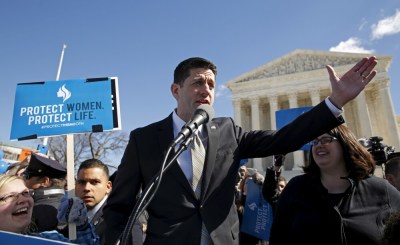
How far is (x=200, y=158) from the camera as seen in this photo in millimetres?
2211

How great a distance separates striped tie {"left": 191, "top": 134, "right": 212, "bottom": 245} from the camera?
1991mm

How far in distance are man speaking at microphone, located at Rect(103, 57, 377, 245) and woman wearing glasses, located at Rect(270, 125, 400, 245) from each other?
791mm

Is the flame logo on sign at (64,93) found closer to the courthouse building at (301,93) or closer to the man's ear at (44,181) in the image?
the man's ear at (44,181)

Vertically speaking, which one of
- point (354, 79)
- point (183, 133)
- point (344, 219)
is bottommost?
point (344, 219)

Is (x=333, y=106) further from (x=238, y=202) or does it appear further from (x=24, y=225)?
(x=238, y=202)

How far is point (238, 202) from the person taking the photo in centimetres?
591

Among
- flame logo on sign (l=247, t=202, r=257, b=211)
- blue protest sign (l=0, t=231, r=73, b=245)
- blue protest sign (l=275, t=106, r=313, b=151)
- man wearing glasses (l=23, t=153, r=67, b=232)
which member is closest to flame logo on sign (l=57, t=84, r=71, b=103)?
man wearing glasses (l=23, t=153, r=67, b=232)

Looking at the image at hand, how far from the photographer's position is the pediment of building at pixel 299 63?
125 feet

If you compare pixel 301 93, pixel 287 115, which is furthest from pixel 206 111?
pixel 301 93

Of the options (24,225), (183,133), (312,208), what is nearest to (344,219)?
(312,208)

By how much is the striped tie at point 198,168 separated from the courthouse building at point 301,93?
34295mm

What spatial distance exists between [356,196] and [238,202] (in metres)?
3.46

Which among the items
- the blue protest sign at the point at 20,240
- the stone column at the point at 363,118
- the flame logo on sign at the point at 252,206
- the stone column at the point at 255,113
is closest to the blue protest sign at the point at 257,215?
the flame logo on sign at the point at 252,206

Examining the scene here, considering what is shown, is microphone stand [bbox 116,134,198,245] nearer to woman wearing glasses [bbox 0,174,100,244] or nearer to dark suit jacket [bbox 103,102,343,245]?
dark suit jacket [bbox 103,102,343,245]
